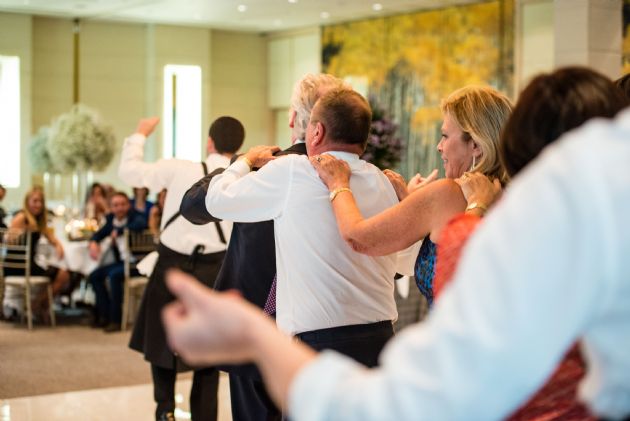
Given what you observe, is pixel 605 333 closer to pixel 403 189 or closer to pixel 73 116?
pixel 403 189

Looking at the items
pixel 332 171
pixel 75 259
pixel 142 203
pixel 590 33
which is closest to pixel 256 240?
pixel 332 171

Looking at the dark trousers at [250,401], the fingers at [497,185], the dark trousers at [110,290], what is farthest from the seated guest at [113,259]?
the fingers at [497,185]

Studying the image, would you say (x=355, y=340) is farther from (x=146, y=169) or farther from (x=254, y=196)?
(x=146, y=169)

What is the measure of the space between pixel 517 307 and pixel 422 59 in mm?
14388

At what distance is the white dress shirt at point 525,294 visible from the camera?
2.42 feet

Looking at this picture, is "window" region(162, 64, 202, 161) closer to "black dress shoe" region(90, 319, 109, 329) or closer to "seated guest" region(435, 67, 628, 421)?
"black dress shoe" region(90, 319, 109, 329)

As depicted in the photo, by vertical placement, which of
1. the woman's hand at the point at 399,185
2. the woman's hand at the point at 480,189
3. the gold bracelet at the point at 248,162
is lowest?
the woman's hand at the point at 399,185

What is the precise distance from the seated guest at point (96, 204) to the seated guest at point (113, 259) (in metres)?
1.58

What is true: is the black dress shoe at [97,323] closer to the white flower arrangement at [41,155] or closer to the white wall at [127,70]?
the white flower arrangement at [41,155]

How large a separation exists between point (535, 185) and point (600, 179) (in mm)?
51

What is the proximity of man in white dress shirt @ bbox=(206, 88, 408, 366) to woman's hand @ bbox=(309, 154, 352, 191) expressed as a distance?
0.05 m

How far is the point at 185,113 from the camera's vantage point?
1650 centimetres

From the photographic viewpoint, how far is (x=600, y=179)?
74cm

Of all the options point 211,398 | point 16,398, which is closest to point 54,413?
point 16,398
